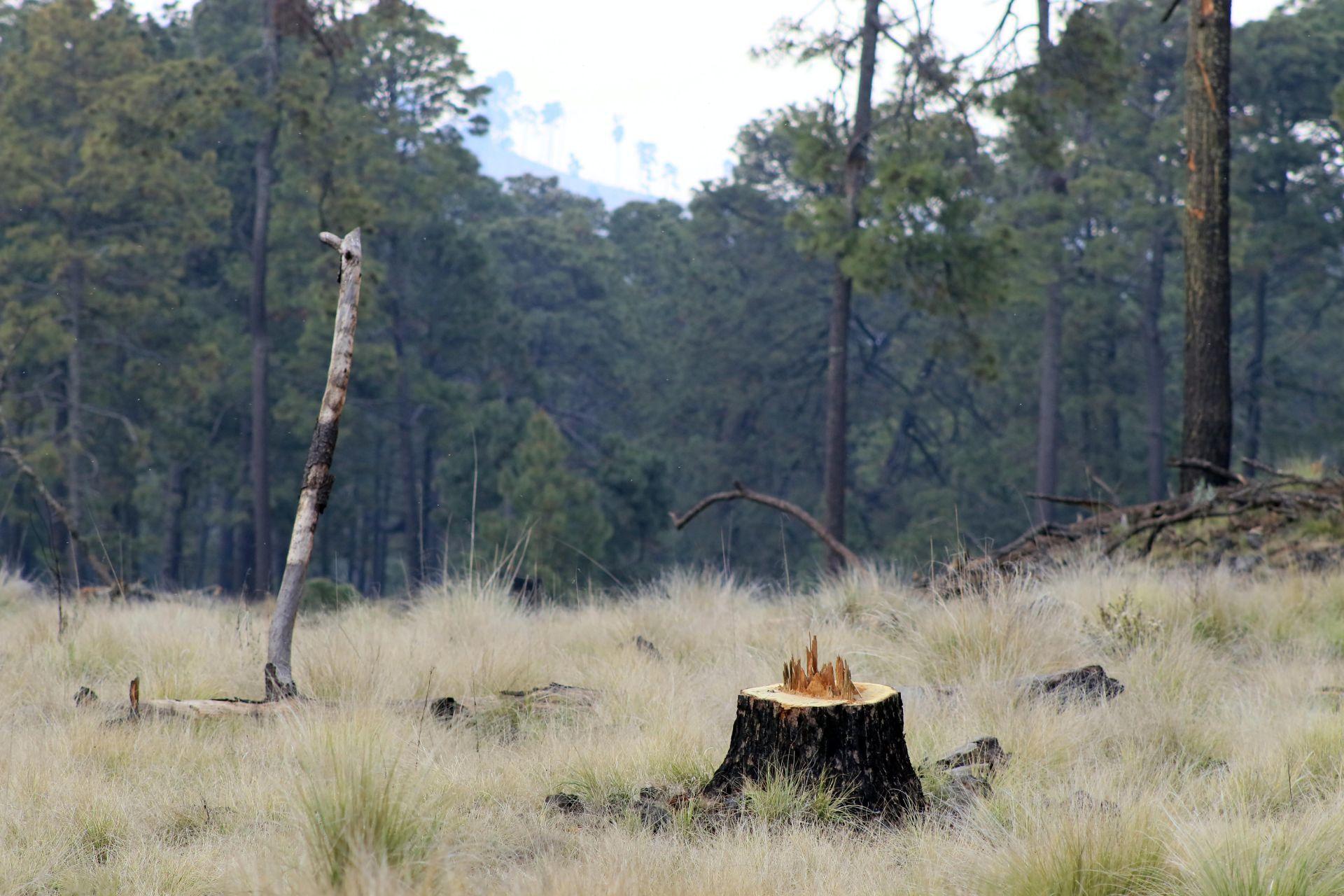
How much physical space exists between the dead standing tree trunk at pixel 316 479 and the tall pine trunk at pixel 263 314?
16.4 meters

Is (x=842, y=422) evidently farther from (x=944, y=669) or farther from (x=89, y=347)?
(x=89, y=347)

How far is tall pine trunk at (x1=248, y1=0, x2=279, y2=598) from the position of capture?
822 inches

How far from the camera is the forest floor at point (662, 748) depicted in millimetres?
2740

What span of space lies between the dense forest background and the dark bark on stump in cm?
1183

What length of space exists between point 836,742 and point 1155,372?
25216 mm

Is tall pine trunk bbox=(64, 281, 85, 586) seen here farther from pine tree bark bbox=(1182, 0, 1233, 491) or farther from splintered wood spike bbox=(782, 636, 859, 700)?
splintered wood spike bbox=(782, 636, 859, 700)

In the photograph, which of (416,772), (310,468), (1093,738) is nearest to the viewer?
(416,772)

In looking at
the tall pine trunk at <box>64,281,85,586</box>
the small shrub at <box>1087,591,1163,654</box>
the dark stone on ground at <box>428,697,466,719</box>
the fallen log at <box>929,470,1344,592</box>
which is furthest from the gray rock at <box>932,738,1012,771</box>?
the tall pine trunk at <box>64,281,85,586</box>

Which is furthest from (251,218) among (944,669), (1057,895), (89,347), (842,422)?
(1057,895)

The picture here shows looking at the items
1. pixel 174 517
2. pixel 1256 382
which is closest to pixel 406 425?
pixel 174 517

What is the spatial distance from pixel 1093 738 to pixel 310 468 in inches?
129

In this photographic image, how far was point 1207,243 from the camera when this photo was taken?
9.47 metres

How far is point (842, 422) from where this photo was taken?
53.0 ft

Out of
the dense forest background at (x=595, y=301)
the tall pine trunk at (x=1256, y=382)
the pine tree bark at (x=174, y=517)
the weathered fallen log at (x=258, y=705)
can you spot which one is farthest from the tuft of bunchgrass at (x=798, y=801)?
the tall pine trunk at (x=1256, y=382)
